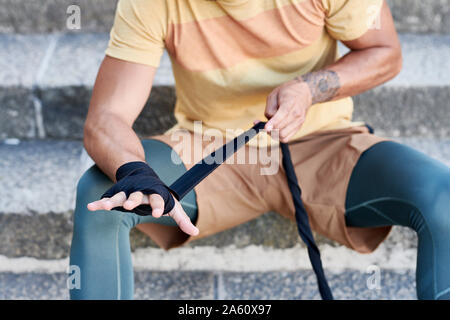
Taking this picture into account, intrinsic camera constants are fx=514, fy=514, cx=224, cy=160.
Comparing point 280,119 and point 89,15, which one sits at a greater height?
point 89,15

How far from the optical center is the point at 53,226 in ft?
4.41

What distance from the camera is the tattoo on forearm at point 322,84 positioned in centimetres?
109

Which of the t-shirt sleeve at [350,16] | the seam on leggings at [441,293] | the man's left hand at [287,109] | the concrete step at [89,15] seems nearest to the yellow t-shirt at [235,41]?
the t-shirt sleeve at [350,16]

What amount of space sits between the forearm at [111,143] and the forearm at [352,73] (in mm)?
382

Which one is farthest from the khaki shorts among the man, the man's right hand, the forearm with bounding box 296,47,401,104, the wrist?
the man's right hand

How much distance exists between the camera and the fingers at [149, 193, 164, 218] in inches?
29.1

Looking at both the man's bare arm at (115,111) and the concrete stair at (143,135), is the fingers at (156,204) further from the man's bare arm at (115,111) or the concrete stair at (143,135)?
the concrete stair at (143,135)

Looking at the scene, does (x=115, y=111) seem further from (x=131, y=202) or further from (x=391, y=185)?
(x=391, y=185)

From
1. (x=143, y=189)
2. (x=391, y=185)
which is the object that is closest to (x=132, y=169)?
(x=143, y=189)

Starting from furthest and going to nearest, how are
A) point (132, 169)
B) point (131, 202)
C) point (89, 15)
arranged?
1. point (89, 15)
2. point (132, 169)
3. point (131, 202)

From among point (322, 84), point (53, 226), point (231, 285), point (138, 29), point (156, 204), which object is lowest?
point (231, 285)

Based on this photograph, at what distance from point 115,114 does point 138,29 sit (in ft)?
0.60

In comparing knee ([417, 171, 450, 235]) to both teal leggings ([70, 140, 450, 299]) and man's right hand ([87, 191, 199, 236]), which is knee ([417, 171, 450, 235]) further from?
man's right hand ([87, 191, 199, 236])

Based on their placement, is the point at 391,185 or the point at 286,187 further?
the point at 286,187
